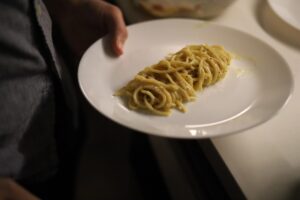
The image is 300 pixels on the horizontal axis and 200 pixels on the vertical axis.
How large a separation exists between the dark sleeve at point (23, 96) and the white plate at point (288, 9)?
454mm

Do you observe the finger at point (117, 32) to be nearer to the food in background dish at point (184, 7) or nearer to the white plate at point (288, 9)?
the food in background dish at point (184, 7)

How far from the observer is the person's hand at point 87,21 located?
62 cm

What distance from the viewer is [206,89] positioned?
60 centimetres

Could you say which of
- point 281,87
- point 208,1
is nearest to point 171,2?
point 208,1

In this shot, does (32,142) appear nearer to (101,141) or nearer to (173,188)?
(173,188)

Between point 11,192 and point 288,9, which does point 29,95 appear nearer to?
point 11,192

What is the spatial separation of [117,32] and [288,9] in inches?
14.2

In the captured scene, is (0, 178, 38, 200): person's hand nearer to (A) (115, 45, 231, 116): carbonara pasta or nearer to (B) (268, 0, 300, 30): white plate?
(A) (115, 45, 231, 116): carbonara pasta

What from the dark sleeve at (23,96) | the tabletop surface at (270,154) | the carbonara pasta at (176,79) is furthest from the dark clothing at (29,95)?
the tabletop surface at (270,154)

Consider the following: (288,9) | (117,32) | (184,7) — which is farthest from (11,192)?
(288,9)

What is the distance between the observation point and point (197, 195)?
0.66 m

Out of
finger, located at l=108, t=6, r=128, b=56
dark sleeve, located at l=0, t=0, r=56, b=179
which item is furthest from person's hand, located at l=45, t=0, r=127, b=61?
dark sleeve, located at l=0, t=0, r=56, b=179

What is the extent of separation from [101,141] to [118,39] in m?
0.64

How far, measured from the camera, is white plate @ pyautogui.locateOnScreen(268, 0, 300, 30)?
0.72m
